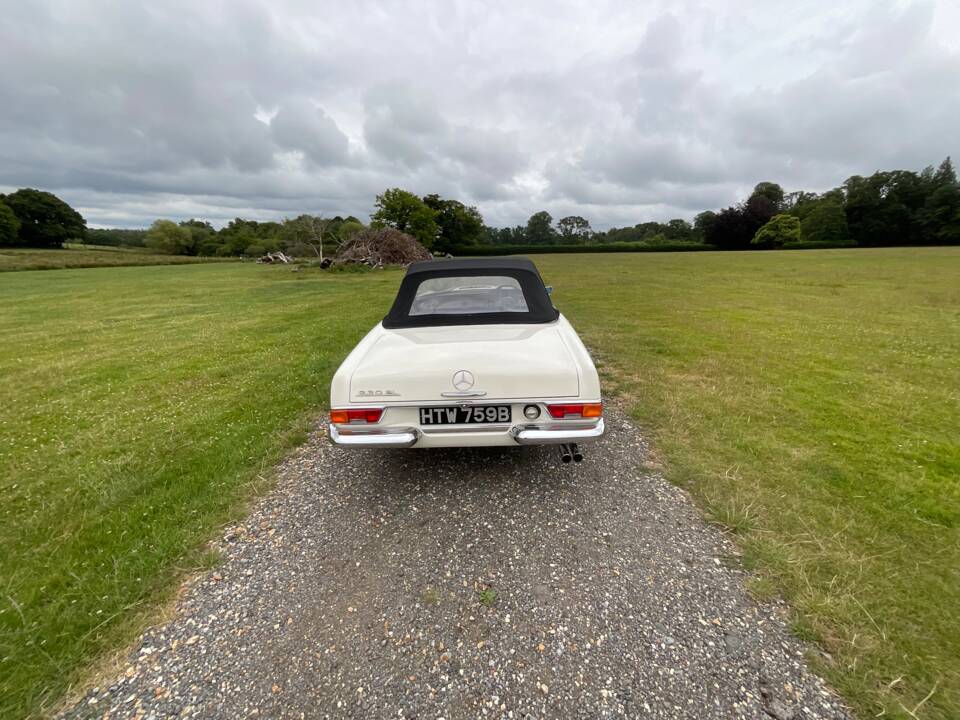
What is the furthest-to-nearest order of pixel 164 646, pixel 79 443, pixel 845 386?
pixel 845 386 → pixel 79 443 → pixel 164 646

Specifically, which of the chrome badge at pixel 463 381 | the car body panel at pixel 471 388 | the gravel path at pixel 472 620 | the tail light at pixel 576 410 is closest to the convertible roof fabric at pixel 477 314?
the car body panel at pixel 471 388

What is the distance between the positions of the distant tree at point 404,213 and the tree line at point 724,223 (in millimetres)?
144

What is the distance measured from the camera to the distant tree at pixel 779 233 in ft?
198

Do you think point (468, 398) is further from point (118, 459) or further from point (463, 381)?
point (118, 459)

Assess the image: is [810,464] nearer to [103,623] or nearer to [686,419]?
[686,419]

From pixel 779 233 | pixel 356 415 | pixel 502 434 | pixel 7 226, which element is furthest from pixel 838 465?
pixel 7 226

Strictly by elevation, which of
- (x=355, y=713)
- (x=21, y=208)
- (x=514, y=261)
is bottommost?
(x=355, y=713)

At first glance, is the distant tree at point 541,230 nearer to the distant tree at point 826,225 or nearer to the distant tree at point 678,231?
the distant tree at point 678,231

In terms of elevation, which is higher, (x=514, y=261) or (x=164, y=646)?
(x=514, y=261)

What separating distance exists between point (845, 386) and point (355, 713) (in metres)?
6.32

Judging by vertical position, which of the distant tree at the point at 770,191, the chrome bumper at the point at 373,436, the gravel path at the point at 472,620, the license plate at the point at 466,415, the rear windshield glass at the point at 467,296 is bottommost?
the gravel path at the point at 472,620

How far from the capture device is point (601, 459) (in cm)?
346

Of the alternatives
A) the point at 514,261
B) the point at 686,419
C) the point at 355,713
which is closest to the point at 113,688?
the point at 355,713

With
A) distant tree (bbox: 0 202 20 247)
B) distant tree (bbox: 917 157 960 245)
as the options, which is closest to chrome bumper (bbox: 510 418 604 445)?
distant tree (bbox: 917 157 960 245)
